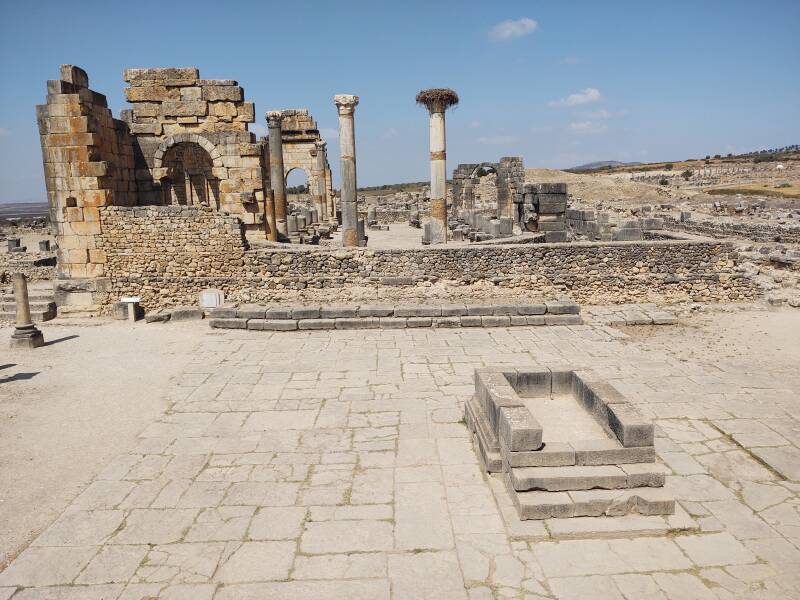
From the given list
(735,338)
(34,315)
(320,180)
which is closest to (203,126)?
(34,315)

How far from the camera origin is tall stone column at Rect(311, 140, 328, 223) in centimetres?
2697

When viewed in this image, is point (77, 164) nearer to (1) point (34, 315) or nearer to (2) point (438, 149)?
(1) point (34, 315)

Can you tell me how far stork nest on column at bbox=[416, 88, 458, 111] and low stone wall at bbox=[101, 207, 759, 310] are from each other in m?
5.86

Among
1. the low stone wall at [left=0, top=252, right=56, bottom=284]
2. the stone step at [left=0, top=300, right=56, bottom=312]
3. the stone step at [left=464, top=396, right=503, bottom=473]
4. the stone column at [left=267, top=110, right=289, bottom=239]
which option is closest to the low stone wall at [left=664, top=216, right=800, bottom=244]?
the stone column at [left=267, top=110, right=289, bottom=239]

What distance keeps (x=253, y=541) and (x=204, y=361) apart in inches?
211

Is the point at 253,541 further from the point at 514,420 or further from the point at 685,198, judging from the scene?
the point at 685,198

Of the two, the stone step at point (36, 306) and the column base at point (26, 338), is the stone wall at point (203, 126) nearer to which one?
the stone step at point (36, 306)

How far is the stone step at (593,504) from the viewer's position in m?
4.55

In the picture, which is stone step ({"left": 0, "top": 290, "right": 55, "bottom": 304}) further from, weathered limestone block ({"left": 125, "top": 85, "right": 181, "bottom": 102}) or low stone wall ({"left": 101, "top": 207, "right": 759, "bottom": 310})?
weathered limestone block ({"left": 125, "top": 85, "right": 181, "bottom": 102})

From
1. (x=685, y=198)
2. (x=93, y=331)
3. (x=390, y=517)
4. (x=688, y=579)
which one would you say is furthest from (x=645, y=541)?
(x=685, y=198)

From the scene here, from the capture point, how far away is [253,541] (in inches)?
176

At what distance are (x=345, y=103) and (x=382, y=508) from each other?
12567mm

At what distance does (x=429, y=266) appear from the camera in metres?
12.9

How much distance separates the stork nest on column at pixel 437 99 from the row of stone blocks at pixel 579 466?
42.5ft
